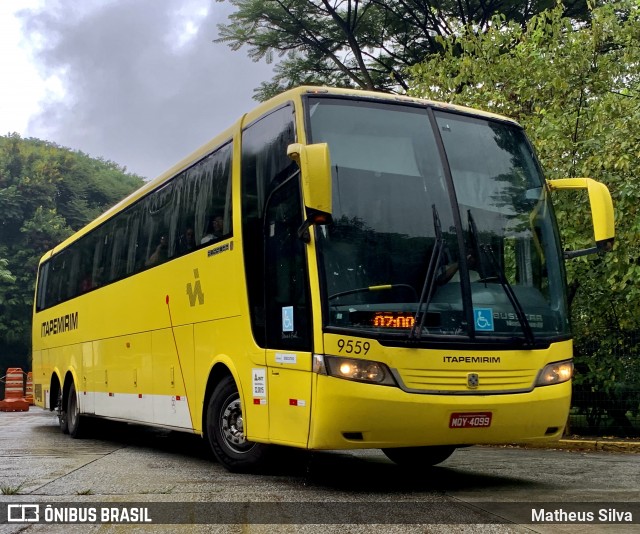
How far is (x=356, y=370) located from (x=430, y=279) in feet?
3.21

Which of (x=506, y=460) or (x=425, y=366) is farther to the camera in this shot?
(x=506, y=460)

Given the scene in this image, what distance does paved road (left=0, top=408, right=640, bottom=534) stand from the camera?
5914 millimetres

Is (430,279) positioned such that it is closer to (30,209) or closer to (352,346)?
(352,346)

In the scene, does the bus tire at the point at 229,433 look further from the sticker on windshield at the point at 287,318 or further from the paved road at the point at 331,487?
the sticker on windshield at the point at 287,318

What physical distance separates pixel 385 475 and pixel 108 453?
441cm

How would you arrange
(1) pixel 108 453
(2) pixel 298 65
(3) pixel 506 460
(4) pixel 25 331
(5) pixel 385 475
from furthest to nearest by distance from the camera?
1. (4) pixel 25 331
2. (2) pixel 298 65
3. (1) pixel 108 453
4. (3) pixel 506 460
5. (5) pixel 385 475

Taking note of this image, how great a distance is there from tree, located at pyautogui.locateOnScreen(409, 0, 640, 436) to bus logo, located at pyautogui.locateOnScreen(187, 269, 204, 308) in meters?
5.79

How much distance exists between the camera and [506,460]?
10.5m

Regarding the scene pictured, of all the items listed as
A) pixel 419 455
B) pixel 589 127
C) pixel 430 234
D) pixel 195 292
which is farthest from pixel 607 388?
pixel 430 234

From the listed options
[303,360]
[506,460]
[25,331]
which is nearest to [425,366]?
[303,360]

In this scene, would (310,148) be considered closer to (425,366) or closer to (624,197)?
(425,366)

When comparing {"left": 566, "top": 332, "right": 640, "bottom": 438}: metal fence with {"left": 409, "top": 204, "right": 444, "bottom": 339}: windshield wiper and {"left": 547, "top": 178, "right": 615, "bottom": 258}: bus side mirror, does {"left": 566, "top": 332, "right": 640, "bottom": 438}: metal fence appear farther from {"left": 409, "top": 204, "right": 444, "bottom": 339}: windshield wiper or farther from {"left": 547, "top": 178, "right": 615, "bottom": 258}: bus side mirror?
{"left": 409, "top": 204, "right": 444, "bottom": 339}: windshield wiper

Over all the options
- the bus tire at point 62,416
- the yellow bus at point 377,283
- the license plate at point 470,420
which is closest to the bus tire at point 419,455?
the yellow bus at point 377,283

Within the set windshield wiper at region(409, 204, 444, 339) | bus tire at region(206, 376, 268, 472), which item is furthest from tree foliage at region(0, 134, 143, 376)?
windshield wiper at region(409, 204, 444, 339)
